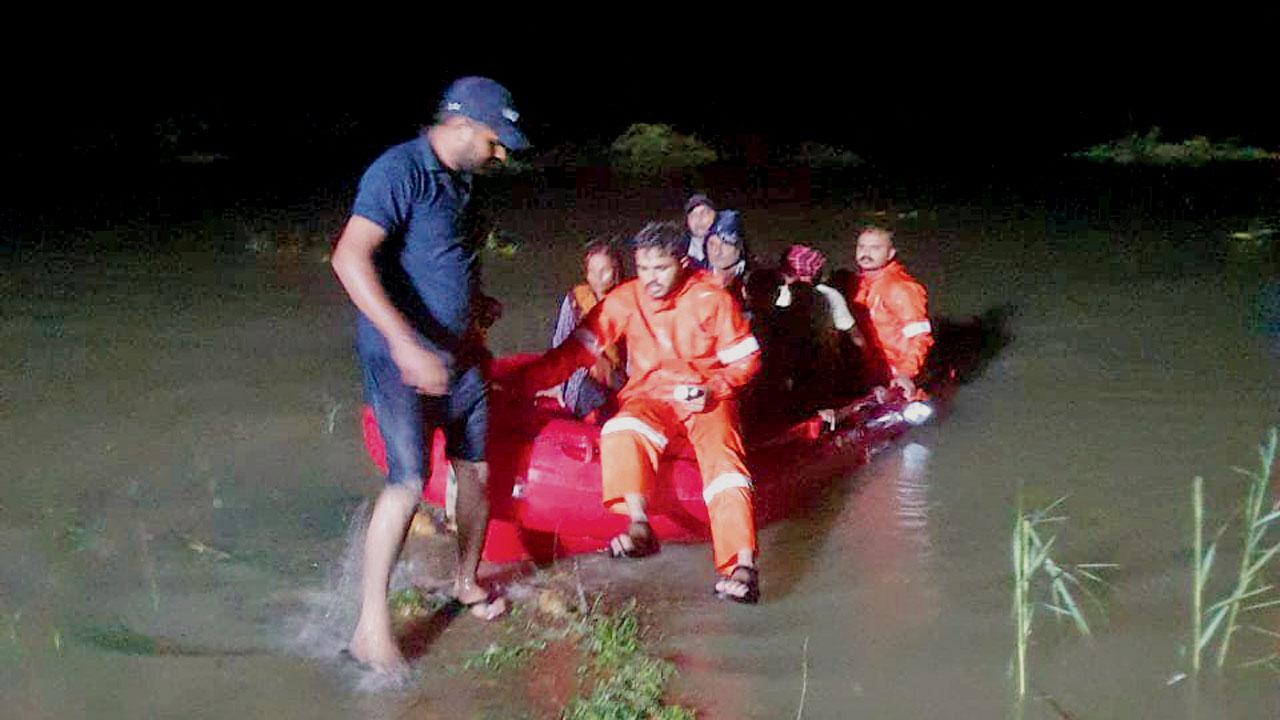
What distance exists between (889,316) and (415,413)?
3.40 m

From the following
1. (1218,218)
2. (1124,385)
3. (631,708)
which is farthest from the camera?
(1218,218)

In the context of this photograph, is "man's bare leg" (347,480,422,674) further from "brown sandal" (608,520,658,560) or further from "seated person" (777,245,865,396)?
"seated person" (777,245,865,396)

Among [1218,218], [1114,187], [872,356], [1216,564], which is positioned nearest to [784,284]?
[872,356]

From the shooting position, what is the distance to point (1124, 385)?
24.9 feet

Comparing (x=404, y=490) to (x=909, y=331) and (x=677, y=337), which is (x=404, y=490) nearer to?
(x=677, y=337)

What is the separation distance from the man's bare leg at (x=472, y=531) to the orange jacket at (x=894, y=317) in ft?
9.02

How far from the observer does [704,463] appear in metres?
4.72

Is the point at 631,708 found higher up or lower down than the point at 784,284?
lower down

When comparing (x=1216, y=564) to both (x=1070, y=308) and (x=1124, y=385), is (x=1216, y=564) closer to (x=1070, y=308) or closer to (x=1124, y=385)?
(x=1124, y=385)

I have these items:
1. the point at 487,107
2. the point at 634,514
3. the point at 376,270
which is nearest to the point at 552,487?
the point at 634,514

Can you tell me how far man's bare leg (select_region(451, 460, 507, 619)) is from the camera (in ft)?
13.8

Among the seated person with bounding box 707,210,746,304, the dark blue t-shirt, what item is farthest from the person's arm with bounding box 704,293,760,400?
the dark blue t-shirt

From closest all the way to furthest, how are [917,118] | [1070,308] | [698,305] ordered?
[698,305]
[1070,308]
[917,118]

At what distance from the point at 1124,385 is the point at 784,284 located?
2288 mm
